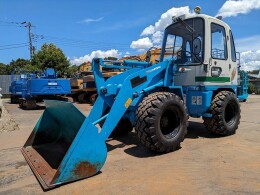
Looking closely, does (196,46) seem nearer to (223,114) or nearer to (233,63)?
(233,63)

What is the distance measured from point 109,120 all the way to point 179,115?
1.48 m

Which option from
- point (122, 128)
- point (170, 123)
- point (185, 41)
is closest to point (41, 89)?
point (122, 128)

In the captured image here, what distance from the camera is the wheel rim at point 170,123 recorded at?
552 centimetres

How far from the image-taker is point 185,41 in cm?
694

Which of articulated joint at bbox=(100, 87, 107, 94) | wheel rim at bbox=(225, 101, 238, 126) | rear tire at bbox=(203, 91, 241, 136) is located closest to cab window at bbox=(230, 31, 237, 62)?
rear tire at bbox=(203, 91, 241, 136)

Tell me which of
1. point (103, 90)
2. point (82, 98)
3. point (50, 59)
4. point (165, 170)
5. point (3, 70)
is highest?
point (50, 59)

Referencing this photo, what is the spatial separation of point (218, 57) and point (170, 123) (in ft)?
6.80

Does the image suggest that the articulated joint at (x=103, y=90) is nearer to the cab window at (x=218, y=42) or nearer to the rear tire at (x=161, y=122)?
the rear tire at (x=161, y=122)

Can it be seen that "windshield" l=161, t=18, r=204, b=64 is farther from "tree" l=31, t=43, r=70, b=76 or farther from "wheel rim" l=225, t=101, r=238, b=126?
"tree" l=31, t=43, r=70, b=76

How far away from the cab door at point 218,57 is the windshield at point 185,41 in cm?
26

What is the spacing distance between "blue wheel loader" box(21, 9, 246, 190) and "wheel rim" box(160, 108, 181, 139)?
2cm

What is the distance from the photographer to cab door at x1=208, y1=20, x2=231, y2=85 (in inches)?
254

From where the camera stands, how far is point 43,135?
5.91m

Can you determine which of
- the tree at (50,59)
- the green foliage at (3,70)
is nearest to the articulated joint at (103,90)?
the tree at (50,59)
